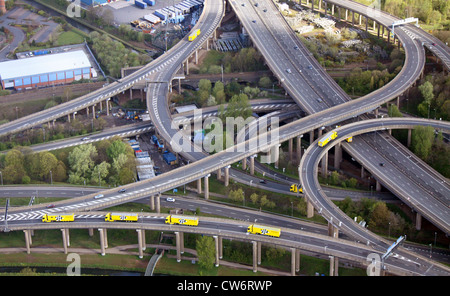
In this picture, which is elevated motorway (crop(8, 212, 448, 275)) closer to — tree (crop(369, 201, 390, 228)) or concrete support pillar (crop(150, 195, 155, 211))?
concrete support pillar (crop(150, 195, 155, 211))

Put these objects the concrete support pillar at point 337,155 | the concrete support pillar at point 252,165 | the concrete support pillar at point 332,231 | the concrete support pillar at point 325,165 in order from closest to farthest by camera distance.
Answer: the concrete support pillar at point 332,231 → the concrete support pillar at point 252,165 → the concrete support pillar at point 325,165 → the concrete support pillar at point 337,155

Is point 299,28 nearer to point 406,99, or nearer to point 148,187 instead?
point 406,99

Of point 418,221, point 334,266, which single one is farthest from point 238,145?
point 418,221

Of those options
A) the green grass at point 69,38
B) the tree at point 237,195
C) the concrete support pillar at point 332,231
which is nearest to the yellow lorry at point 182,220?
the tree at point 237,195

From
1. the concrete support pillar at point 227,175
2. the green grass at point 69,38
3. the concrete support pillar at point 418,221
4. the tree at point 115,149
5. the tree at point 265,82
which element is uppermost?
the green grass at point 69,38

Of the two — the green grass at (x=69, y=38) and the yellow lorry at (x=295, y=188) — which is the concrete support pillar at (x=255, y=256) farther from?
the green grass at (x=69, y=38)
